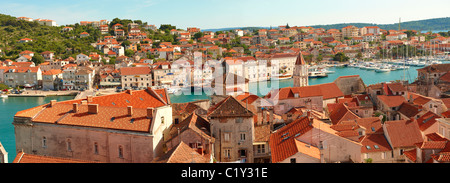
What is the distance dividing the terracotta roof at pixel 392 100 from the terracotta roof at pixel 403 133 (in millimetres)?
4262

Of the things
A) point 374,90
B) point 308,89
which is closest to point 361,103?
point 374,90

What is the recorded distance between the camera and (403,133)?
24.4ft

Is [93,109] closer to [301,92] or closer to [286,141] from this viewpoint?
[286,141]

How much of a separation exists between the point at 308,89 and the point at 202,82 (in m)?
15.0

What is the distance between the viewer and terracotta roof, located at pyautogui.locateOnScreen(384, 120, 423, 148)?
23.7 ft

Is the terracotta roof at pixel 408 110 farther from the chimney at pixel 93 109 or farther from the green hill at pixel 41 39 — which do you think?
the green hill at pixel 41 39

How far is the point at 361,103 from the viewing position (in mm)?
12633

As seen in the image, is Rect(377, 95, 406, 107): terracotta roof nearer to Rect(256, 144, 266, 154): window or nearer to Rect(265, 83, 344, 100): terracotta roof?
Rect(265, 83, 344, 100): terracotta roof

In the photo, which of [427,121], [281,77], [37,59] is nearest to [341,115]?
[427,121]

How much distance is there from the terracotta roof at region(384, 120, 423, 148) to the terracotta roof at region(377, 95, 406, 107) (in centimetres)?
426

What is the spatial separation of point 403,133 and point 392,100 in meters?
4.87

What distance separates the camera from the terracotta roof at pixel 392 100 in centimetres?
1175

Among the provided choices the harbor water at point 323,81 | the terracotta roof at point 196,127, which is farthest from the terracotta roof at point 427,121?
the harbor water at point 323,81

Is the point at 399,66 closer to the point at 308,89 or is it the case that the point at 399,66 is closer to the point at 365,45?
the point at 365,45
